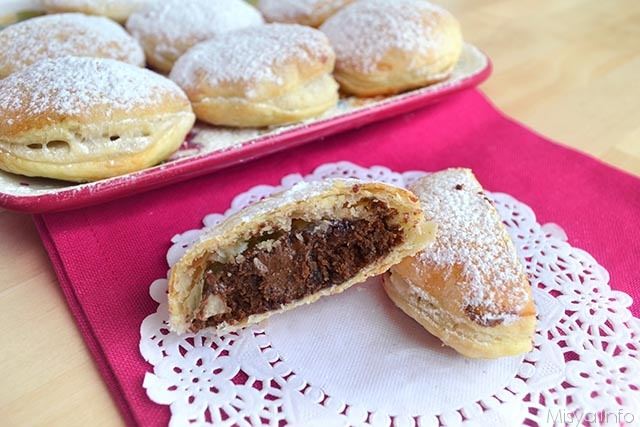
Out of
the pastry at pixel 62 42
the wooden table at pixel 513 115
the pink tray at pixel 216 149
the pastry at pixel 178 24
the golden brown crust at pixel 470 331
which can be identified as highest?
the pastry at pixel 62 42

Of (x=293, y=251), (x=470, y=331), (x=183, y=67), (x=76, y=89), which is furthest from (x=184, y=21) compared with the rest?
(x=470, y=331)

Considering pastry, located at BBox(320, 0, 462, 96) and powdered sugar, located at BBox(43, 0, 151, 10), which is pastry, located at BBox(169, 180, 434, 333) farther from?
powdered sugar, located at BBox(43, 0, 151, 10)

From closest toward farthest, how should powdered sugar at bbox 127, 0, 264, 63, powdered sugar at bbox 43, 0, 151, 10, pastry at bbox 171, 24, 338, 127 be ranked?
pastry at bbox 171, 24, 338, 127 < powdered sugar at bbox 127, 0, 264, 63 < powdered sugar at bbox 43, 0, 151, 10

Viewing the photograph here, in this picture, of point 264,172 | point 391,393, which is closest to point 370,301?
point 391,393

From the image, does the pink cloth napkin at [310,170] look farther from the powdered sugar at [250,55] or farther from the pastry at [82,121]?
the powdered sugar at [250,55]

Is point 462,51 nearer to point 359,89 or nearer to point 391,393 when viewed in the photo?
point 359,89

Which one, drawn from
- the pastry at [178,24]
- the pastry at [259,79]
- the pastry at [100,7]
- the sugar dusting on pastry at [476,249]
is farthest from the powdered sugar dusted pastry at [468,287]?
the pastry at [100,7]

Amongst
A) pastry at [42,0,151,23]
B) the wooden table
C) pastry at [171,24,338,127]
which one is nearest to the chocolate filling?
the wooden table

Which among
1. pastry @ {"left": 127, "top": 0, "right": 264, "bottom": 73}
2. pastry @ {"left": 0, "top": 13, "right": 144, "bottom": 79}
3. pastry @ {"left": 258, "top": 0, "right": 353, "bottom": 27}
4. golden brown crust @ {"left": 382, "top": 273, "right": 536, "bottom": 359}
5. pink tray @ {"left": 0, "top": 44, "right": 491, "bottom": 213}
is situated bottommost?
golden brown crust @ {"left": 382, "top": 273, "right": 536, "bottom": 359}

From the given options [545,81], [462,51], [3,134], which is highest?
[3,134]
